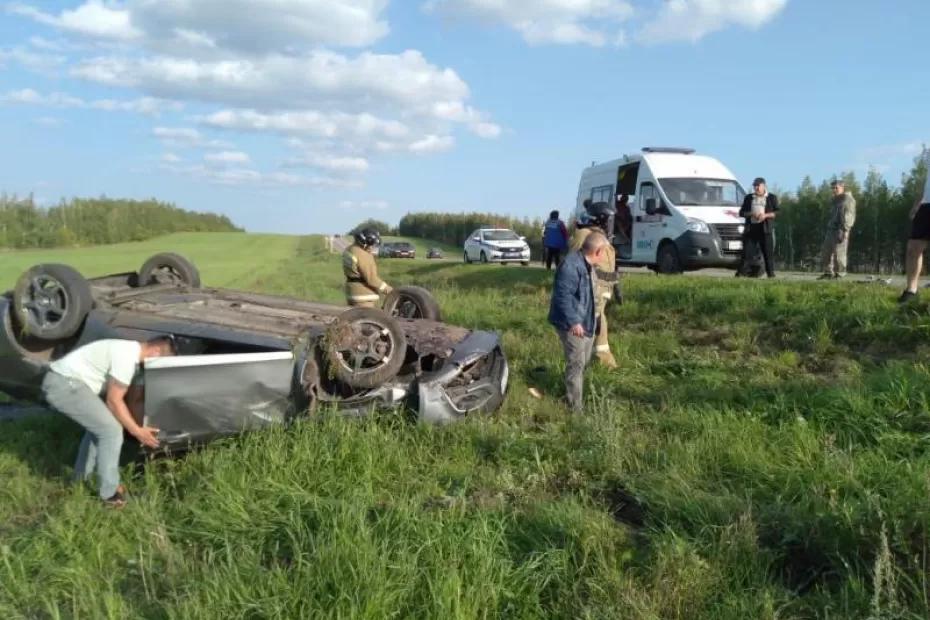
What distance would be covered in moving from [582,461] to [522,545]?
1.17m

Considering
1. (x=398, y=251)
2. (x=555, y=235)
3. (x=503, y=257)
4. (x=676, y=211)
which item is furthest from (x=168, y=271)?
(x=398, y=251)

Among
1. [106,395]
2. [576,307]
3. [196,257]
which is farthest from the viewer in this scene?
[196,257]

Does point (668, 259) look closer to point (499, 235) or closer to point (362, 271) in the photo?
point (362, 271)

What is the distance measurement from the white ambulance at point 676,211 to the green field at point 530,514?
220 inches

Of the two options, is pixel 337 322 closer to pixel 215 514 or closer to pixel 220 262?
pixel 215 514

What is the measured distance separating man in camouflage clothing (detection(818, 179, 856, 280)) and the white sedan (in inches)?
629

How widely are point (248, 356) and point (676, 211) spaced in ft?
31.8

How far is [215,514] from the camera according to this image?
3.93 m

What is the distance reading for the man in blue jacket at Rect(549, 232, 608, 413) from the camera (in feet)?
19.5

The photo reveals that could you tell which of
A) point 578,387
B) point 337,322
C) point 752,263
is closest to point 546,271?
point 752,263

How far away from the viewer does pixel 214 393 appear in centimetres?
453

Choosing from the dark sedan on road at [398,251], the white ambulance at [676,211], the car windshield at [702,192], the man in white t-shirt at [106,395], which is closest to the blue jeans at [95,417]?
the man in white t-shirt at [106,395]

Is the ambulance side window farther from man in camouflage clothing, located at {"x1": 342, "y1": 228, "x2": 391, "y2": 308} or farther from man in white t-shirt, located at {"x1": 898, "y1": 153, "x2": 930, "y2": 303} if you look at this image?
man in camouflage clothing, located at {"x1": 342, "y1": 228, "x2": 391, "y2": 308}

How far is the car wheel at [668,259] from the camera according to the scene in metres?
12.7
